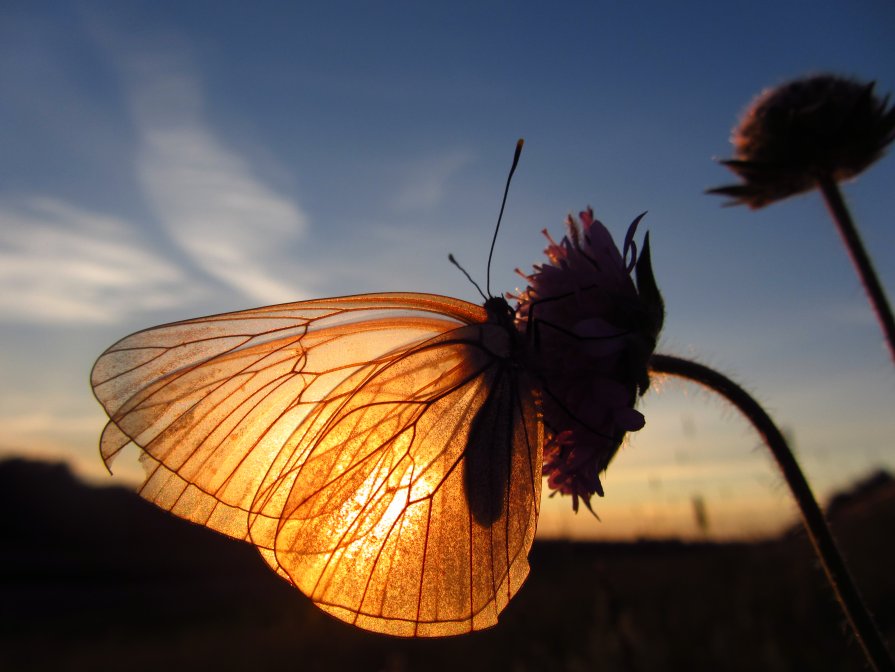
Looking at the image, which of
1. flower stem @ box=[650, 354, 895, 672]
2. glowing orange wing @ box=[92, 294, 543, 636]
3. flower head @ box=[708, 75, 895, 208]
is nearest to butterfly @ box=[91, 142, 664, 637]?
glowing orange wing @ box=[92, 294, 543, 636]

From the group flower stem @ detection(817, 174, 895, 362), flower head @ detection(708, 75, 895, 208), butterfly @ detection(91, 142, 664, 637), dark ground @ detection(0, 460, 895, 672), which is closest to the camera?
butterfly @ detection(91, 142, 664, 637)

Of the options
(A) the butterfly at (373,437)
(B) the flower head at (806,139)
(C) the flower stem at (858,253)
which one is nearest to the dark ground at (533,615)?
(A) the butterfly at (373,437)

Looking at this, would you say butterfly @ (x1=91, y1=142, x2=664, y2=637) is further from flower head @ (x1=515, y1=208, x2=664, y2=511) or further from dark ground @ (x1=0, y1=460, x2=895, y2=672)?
dark ground @ (x1=0, y1=460, x2=895, y2=672)

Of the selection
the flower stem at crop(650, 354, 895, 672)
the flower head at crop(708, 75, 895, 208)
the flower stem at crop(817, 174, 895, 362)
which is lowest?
the flower stem at crop(650, 354, 895, 672)

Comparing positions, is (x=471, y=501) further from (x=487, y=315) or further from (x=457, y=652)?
(x=457, y=652)

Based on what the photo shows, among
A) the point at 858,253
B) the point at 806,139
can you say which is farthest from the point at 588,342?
the point at 806,139

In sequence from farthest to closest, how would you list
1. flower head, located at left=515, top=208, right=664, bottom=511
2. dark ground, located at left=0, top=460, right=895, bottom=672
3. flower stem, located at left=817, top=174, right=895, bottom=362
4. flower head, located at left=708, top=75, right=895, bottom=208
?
dark ground, located at left=0, top=460, right=895, bottom=672
flower head, located at left=708, top=75, right=895, bottom=208
flower stem, located at left=817, top=174, right=895, bottom=362
flower head, located at left=515, top=208, right=664, bottom=511

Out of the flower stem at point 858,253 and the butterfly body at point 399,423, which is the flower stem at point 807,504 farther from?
the flower stem at point 858,253
